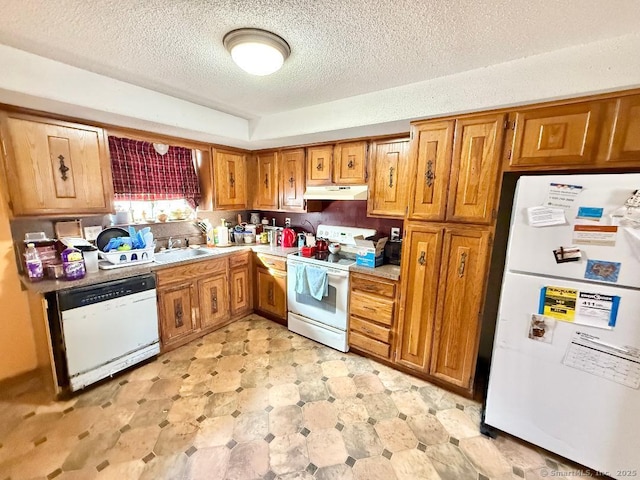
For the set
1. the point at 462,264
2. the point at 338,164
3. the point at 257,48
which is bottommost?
the point at 462,264

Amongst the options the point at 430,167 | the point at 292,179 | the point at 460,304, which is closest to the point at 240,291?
the point at 292,179

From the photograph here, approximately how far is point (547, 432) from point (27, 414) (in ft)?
11.2

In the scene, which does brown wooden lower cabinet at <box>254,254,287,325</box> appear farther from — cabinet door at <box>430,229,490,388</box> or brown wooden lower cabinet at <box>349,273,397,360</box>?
cabinet door at <box>430,229,490,388</box>

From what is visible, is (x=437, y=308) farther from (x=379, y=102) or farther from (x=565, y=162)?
(x=379, y=102)

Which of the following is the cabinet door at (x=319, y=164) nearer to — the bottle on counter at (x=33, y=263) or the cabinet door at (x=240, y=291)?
the cabinet door at (x=240, y=291)

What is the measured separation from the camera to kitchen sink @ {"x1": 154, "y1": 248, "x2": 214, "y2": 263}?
104 inches

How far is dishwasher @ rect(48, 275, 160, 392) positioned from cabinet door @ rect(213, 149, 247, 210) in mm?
1242

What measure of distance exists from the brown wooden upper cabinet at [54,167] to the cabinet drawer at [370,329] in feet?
7.93

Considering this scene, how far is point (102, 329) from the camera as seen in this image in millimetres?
2129

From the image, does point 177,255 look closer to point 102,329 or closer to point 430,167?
point 102,329

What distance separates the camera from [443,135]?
196cm

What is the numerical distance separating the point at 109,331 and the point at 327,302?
1856 mm

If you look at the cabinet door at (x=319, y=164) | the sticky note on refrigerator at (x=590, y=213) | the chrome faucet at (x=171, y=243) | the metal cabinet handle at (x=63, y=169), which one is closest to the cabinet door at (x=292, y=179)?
the cabinet door at (x=319, y=164)

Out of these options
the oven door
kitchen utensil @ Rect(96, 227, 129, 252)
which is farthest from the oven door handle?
kitchen utensil @ Rect(96, 227, 129, 252)
